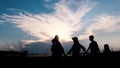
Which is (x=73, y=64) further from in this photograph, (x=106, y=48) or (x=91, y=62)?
(x=106, y=48)

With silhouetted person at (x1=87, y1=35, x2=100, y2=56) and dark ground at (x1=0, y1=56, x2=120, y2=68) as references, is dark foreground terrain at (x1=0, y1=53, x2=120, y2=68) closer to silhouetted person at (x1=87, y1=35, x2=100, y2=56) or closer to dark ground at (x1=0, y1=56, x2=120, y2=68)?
dark ground at (x1=0, y1=56, x2=120, y2=68)

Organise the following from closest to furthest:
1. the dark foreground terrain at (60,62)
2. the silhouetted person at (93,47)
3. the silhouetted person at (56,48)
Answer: the dark foreground terrain at (60,62)
the silhouetted person at (56,48)
the silhouetted person at (93,47)

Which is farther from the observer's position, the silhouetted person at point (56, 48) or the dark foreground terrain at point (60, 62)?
the silhouetted person at point (56, 48)

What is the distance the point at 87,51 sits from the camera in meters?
12.4

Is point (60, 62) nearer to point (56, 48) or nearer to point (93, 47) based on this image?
point (56, 48)

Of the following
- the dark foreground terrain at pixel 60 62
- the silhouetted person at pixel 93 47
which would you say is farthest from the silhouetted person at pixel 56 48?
the silhouetted person at pixel 93 47

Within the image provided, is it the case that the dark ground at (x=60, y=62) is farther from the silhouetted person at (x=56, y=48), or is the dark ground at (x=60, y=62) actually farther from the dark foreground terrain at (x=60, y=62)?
the silhouetted person at (x=56, y=48)

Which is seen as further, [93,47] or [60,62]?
[93,47]

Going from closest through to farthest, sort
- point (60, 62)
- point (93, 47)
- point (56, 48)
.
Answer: point (60, 62), point (56, 48), point (93, 47)

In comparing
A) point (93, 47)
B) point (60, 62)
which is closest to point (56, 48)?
point (60, 62)

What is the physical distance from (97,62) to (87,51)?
259 centimetres

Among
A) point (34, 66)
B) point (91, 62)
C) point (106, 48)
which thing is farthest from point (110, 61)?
point (34, 66)

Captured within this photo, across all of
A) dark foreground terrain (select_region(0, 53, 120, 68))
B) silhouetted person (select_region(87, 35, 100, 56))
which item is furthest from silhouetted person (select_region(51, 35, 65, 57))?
silhouetted person (select_region(87, 35, 100, 56))

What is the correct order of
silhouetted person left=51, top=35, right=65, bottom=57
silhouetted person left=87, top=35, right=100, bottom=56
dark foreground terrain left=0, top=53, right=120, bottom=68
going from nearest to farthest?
dark foreground terrain left=0, top=53, right=120, bottom=68 → silhouetted person left=51, top=35, right=65, bottom=57 → silhouetted person left=87, top=35, right=100, bottom=56
